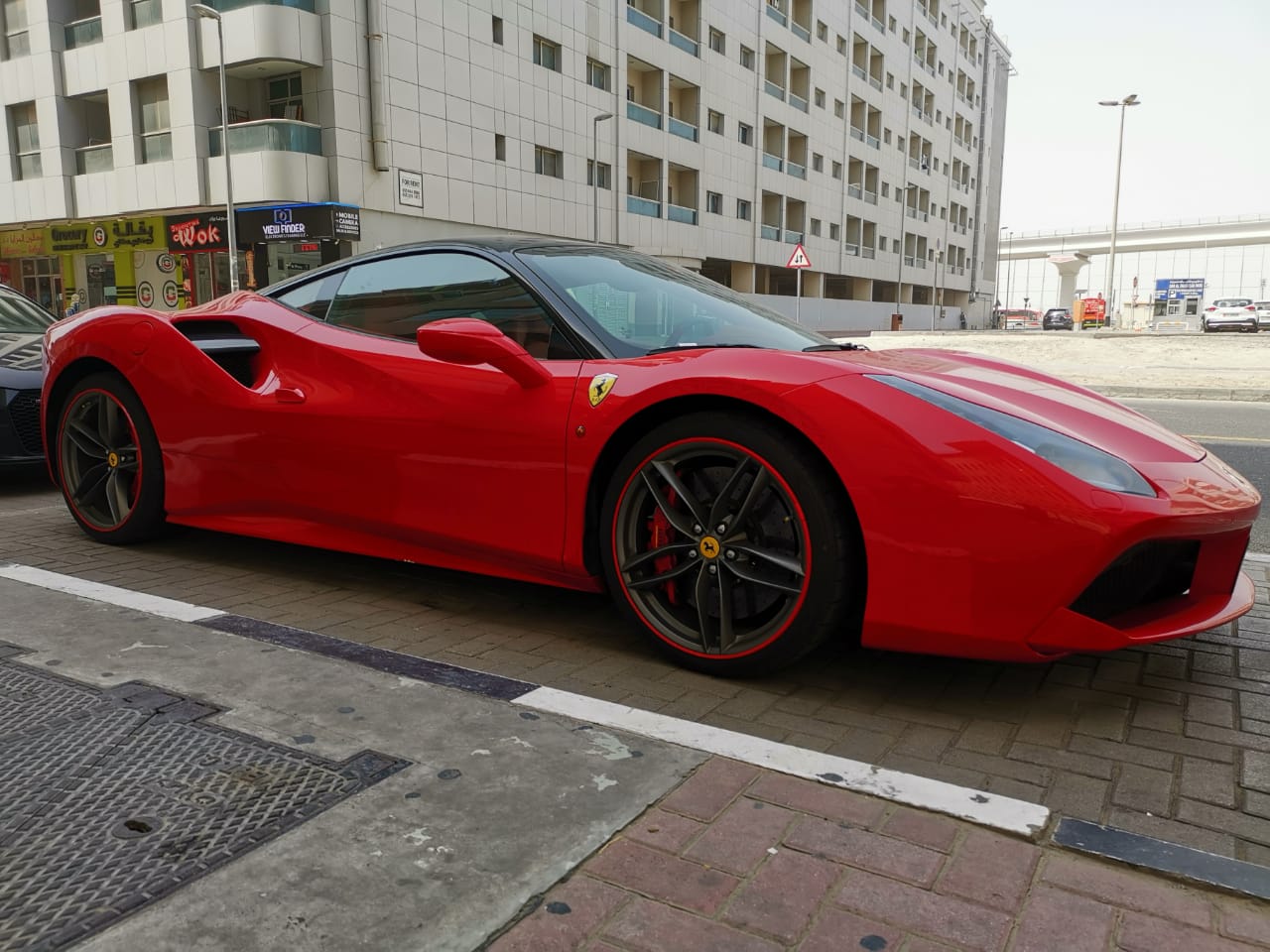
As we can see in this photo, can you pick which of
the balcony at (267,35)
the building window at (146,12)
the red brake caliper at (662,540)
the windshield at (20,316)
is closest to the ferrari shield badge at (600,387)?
the red brake caliper at (662,540)

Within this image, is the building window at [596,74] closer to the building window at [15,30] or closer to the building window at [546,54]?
the building window at [546,54]

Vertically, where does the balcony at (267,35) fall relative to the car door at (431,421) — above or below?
above

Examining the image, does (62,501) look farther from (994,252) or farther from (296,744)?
(994,252)

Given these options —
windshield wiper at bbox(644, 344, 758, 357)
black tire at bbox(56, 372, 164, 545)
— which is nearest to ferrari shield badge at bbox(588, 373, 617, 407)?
windshield wiper at bbox(644, 344, 758, 357)

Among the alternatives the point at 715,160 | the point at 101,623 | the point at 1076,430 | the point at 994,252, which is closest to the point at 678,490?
the point at 1076,430

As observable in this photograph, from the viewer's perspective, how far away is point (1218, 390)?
13523 millimetres

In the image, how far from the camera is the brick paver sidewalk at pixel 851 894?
154 cm

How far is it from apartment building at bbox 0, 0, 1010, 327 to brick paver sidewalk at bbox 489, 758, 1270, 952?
2202 centimetres

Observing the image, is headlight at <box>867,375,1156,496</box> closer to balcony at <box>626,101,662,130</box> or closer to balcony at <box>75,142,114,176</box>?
balcony at <box>75,142,114,176</box>

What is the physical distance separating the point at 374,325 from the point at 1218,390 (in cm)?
1356

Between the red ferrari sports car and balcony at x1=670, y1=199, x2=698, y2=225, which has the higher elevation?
balcony at x1=670, y1=199, x2=698, y2=225

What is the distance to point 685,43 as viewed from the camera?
33.8 metres

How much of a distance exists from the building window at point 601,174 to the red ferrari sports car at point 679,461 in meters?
26.9

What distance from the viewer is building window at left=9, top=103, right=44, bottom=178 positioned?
25625 mm
